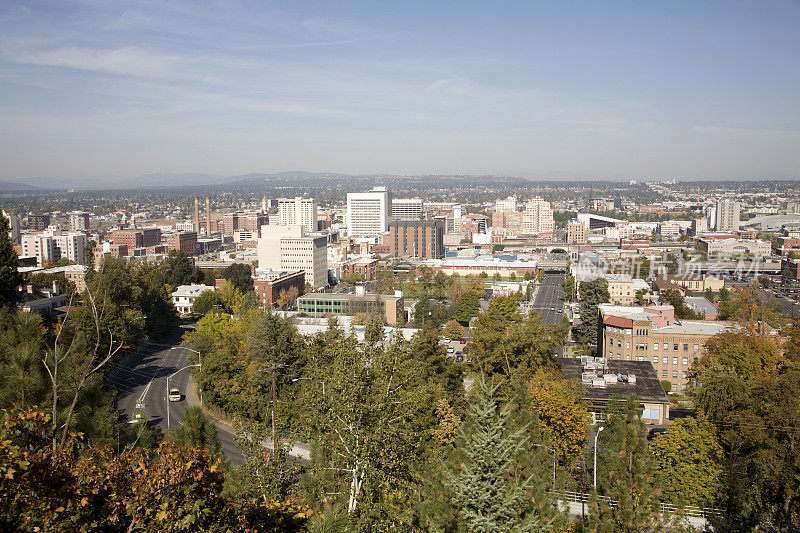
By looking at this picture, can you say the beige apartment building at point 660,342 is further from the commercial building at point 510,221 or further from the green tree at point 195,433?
the commercial building at point 510,221

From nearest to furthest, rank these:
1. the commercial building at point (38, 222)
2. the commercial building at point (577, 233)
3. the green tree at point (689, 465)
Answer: the green tree at point (689, 465), the commercial building at point (577, 233), the commercial building at point (38, 222)

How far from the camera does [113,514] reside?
283 centimetres

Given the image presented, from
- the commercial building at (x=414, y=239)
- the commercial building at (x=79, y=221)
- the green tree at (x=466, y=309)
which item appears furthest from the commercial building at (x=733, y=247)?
the commercial building at (x=79, y=221)

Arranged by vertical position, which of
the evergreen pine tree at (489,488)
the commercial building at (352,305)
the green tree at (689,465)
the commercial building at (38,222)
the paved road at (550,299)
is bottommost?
the paved road at (550,299)

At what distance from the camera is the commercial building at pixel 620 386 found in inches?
512

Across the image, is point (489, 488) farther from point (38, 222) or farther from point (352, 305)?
point (38, 222)

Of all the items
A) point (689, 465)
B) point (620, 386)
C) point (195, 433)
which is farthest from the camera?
point (620, 386)

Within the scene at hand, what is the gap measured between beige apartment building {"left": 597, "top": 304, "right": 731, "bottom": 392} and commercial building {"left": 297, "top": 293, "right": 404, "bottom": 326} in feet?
31.2

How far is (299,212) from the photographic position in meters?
64.9

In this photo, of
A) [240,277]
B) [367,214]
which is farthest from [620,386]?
[367,214]

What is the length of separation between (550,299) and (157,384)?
23876 mm

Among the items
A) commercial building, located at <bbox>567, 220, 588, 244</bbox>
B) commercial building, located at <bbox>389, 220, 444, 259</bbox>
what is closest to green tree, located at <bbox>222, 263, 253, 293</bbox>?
commercial building, located at <bbox>389, 220, 444, 259</bbox>

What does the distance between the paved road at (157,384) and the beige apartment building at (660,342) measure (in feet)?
36.4

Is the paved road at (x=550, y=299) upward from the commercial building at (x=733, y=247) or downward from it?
downward
